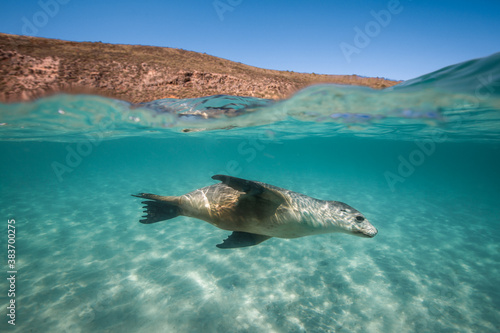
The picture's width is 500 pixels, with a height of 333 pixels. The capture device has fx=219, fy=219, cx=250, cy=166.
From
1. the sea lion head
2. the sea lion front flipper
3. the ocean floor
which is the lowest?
the ocean floor

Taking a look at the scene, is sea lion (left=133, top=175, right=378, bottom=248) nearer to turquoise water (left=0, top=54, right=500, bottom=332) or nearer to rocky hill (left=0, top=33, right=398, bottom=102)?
turquoise water (left=0, top=54, right=500, bottom=332)

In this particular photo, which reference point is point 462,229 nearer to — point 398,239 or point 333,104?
point 398,239

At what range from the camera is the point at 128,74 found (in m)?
5.58

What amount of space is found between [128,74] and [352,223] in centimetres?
A: 608

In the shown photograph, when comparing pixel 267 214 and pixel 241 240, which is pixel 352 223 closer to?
pixel 267 214

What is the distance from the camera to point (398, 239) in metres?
8.56

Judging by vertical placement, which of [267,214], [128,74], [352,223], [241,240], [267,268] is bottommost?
[267,268]

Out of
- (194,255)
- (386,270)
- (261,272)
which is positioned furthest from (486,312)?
(194,255)

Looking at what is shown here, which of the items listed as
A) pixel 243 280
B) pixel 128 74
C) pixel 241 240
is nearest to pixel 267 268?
pixel 243 280

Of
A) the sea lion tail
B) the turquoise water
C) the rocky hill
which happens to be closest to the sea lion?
the sea lion tail

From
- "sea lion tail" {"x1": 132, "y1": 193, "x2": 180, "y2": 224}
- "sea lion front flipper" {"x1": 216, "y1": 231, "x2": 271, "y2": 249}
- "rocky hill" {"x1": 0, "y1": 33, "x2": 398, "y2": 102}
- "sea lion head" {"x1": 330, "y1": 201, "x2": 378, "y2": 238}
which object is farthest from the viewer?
"rocky hill" {"x1": 0, "y1": 33, "x2": 398, "y2": 102}

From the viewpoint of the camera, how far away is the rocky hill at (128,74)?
506cm

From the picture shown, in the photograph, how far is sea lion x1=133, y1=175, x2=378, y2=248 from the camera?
3252 mm

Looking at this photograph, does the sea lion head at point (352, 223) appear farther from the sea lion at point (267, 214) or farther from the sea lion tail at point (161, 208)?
the sea lion tail at point (161, 208)
